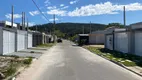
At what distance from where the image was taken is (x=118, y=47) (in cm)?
3469

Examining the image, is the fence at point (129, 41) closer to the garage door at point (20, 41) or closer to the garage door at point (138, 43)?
the garage door at point (138, 43)

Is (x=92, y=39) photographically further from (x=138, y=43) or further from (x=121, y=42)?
(x=138, y=43)

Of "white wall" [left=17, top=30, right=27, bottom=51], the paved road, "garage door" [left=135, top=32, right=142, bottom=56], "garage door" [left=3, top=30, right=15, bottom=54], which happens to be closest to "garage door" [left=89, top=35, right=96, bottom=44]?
"white wall" [left=17, top=30, right=27, bottom=51]

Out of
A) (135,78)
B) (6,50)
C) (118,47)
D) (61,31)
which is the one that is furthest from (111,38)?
(61,31)

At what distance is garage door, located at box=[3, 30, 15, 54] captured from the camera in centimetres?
2556

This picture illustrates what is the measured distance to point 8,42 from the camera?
89.7 ft

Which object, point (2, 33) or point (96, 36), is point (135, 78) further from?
point (96, 36)

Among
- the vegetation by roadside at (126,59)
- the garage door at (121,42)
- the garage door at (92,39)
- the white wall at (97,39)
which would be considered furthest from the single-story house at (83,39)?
the vegetation by roadside at (126,59)

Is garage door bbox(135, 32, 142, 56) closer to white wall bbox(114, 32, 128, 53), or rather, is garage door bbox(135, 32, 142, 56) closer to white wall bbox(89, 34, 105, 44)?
white wall bbox(114, 32, 128, 53)

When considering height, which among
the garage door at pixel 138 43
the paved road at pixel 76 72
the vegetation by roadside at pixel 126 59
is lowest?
the paved road at pixel 76 72

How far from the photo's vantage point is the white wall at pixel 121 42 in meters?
30.0

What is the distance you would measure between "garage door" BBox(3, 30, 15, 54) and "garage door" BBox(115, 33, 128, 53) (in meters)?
13.2

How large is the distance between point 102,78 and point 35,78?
3.09 metres

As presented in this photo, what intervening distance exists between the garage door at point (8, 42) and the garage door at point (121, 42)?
43.4 feet
